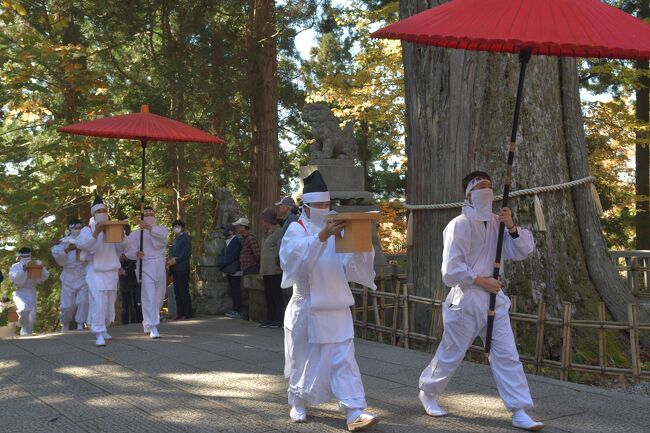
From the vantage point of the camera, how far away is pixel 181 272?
1130 centimetres

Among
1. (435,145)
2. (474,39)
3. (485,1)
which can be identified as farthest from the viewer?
(435,145)

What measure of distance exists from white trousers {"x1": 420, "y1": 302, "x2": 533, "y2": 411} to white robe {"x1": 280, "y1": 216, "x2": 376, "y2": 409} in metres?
0.59

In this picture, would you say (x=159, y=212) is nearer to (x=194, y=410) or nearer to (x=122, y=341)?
(x=122, y=341)

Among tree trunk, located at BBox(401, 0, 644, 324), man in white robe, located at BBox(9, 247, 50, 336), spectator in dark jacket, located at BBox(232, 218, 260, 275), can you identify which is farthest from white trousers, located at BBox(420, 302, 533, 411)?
man in white robe, located at BBox(9, 247, 50, 336)

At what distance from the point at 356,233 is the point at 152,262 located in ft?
18.7

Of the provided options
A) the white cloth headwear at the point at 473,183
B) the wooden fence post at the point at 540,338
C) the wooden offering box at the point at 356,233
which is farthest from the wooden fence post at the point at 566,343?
the wooden offering box at the point at 356,233

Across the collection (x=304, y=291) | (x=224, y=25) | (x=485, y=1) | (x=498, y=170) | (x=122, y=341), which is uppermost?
(x=224, y=25)

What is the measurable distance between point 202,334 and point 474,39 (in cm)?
622

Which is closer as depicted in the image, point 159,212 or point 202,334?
point 202,334

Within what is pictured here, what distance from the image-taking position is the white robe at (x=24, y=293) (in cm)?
1219

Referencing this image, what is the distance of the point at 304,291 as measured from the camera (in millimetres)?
5012

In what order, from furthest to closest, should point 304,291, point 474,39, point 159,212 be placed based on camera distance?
1. point 159,212
2. point 304,291
3. point 474,39

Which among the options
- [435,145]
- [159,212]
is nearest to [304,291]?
[435,145]

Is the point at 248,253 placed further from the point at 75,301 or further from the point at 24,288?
the point at 24,288
